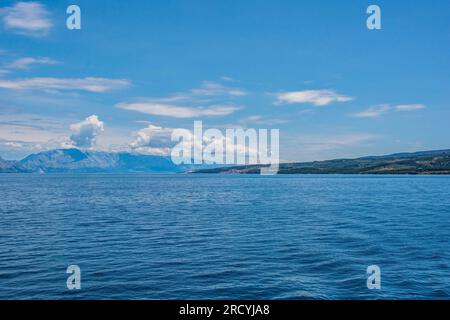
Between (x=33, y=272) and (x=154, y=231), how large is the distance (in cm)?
2242

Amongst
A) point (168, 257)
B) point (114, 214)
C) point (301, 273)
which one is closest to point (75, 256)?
point (168, 257)

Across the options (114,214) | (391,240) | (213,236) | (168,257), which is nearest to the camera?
(168,257)

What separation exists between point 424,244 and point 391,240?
12.4 ft

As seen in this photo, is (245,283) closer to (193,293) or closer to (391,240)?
(193,293)

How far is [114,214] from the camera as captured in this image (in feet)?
236

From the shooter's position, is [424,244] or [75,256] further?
[424,244]

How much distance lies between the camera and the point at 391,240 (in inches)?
1795

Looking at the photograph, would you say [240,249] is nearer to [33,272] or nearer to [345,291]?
[345,291]
